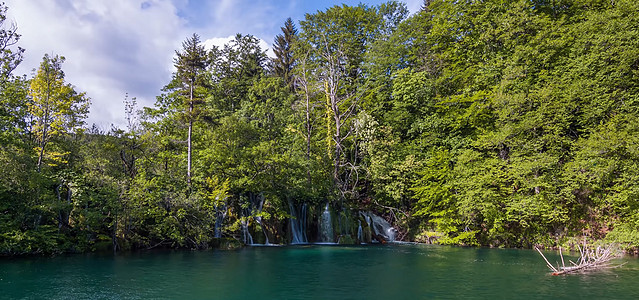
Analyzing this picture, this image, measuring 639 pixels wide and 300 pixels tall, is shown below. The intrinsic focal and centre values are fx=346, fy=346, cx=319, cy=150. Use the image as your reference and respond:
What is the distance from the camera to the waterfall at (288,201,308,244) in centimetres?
2425

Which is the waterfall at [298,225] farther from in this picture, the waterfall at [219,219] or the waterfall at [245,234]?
the waterfall at [219,219]

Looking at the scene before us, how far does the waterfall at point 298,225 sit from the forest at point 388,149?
0.16 m

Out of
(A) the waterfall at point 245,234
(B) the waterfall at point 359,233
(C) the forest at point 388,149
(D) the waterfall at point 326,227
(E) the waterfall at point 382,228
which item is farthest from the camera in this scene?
(E) the waterfall at point 382,228

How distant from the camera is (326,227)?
25203mm

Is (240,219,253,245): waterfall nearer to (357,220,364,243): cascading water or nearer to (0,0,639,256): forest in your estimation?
(0,0,639,256): forest

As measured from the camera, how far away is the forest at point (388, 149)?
55.5 ft

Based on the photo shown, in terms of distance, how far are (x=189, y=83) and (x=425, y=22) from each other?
22649 millimetres

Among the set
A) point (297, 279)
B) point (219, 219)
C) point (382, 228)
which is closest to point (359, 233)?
point (382, 228)

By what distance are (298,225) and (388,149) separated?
947 centimetres

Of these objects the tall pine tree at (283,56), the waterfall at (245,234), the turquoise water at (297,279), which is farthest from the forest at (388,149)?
the tall pine tree at (283,56)

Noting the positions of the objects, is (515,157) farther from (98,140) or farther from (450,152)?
(98,140)

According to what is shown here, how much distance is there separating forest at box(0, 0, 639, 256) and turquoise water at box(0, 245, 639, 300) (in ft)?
10.9

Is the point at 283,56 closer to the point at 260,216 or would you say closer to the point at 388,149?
the point at 388,149

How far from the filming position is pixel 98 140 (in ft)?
72.2
